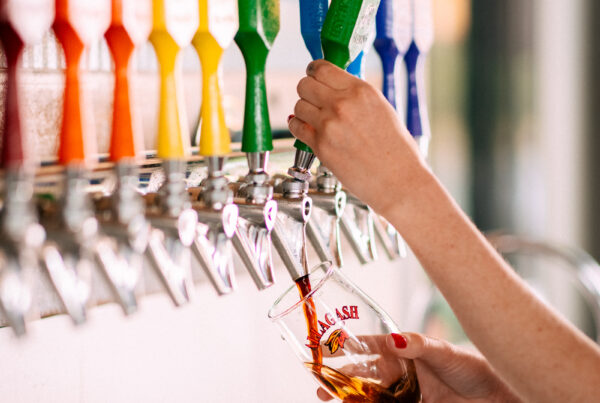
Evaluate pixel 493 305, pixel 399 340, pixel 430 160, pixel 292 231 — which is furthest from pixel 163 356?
pixel 430 160

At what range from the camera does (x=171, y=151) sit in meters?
0.79

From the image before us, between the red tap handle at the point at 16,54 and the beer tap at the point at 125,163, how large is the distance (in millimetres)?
99

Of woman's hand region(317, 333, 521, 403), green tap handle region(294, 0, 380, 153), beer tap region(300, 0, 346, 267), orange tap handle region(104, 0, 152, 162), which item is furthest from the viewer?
woman's hand region(317, 333, 521, 403)

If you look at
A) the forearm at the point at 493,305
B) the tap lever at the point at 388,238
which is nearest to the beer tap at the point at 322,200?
the tap lever at the point at 388,238

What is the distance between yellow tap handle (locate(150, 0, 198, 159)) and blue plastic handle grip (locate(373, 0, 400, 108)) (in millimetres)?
362

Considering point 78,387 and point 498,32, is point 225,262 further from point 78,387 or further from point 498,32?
→ point 498,32

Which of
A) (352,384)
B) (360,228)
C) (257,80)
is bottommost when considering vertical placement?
(352,384)

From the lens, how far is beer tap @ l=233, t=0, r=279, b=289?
0.86 m

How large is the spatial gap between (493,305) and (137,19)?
20.1 inches

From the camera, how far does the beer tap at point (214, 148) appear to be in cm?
83

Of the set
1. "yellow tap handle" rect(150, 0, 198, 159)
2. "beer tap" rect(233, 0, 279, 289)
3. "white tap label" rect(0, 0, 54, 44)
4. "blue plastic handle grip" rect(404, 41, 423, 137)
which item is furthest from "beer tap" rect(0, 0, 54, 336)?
"blue plastic handle grip" rect(404, 41, 423, 137)

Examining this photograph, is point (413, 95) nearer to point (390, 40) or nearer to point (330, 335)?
point (390, 40)

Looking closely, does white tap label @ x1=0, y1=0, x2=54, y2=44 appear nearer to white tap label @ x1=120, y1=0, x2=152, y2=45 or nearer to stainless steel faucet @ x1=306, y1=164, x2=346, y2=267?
white tap label @ x1=120, y1=0, x2=152, y2=45

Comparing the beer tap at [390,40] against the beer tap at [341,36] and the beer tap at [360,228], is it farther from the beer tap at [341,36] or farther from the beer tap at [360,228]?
the beer tap at [341,36]
